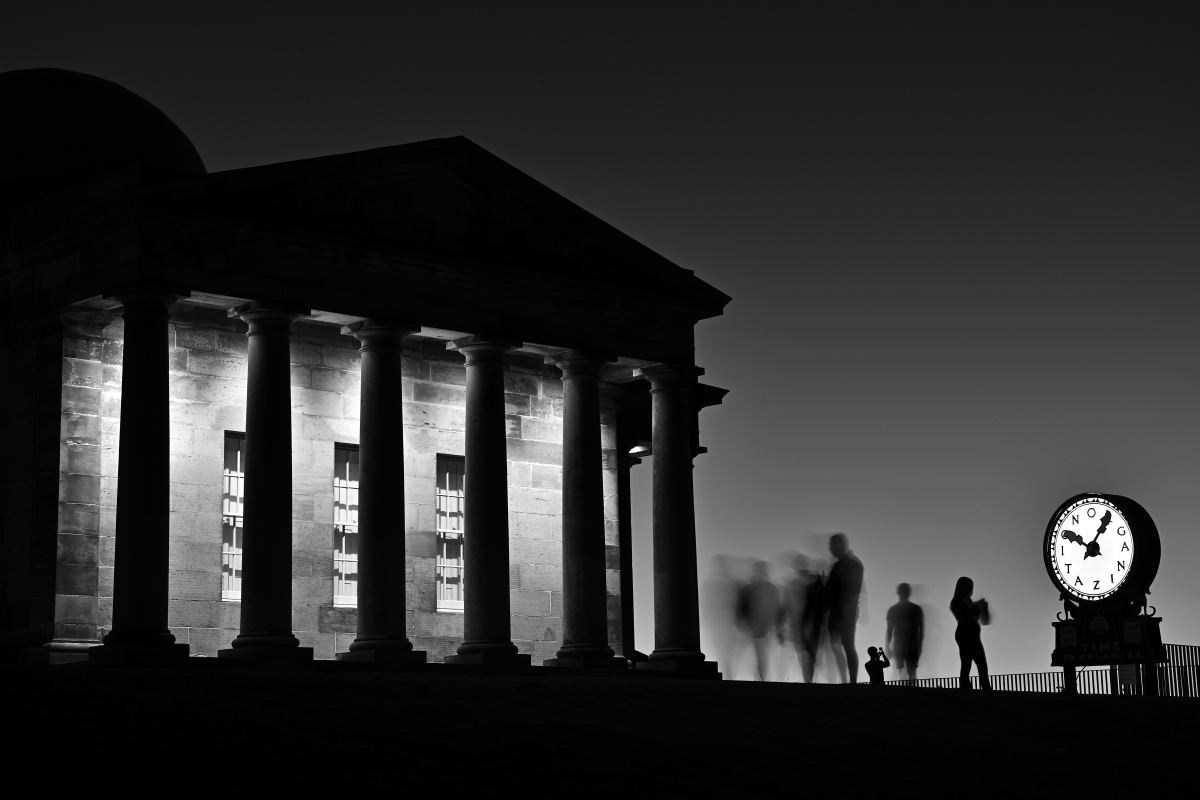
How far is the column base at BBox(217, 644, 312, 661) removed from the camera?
106 feet

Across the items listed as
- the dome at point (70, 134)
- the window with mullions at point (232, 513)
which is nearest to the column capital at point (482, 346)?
the window with mullions at point (232, 513)

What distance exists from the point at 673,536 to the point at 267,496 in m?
9.39

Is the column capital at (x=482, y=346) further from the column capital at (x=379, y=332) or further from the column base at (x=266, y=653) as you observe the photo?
the column base at (x=266, y=653)

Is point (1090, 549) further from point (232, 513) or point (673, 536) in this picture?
point (232, 513)

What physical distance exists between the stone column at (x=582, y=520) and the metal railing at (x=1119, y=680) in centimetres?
606

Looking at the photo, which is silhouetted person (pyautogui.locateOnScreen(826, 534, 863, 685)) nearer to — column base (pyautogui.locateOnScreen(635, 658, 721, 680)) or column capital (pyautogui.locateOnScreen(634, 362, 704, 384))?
column base (pyautogui.locateOnScreen(635, 658, 721, 680))

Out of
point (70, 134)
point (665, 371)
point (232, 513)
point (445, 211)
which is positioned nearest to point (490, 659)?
point (232, 513)

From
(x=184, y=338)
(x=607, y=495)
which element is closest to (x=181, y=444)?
(x=184, y=338)

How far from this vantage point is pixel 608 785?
2175 cm

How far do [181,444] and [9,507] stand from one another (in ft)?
10.8

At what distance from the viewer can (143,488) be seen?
31.8m

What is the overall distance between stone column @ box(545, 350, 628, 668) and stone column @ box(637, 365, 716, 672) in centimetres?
131

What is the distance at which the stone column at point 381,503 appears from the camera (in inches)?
1351

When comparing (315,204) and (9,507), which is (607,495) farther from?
(9,507)
